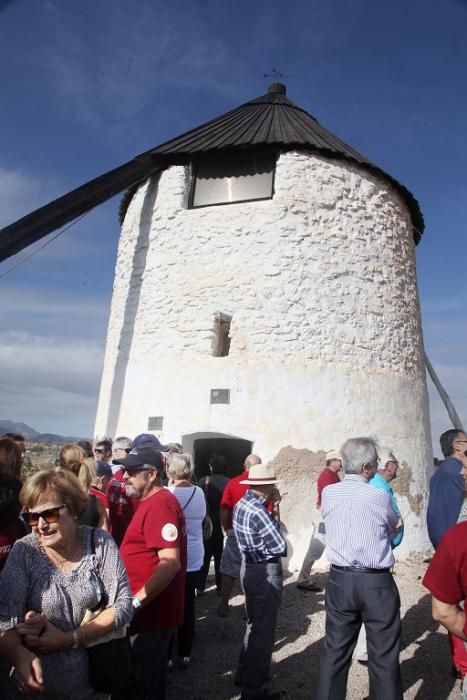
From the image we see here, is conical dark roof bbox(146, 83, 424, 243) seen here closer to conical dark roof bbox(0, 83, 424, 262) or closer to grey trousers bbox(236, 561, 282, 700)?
conical dark roof bbox(0, 83, 424, 262)

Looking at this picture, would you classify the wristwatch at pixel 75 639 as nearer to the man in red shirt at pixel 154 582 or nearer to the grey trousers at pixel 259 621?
the man in red shirt at pixel 154 582

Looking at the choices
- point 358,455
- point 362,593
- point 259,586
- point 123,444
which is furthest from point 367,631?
point 123,444

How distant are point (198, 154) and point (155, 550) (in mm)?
7032

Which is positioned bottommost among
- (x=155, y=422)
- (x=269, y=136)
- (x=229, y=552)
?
(x=229, y=552)

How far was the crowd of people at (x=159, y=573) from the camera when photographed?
2.21 m

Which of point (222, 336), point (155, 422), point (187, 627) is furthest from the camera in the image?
point (222, 336)

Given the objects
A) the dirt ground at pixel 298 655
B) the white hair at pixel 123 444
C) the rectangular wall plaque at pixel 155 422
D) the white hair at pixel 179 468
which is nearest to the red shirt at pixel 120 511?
the white hair at pixel 179 468

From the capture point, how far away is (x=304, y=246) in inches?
313

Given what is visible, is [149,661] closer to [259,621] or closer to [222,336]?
[259,621]

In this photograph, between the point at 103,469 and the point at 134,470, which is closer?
the point at 134,470

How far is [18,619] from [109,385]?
22.2 feet

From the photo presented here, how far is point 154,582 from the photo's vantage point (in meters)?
2.85

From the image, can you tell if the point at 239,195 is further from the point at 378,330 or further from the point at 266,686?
the point at 266,686

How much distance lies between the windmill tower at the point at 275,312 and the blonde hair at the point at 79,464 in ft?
11.6
